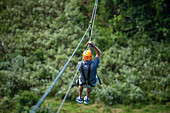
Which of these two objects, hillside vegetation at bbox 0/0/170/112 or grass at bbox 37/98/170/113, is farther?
hillside vegetation at bbox 0/0/170/112

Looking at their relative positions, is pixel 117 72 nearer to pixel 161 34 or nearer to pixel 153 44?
pixel 153 44

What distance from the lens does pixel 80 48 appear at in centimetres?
1102

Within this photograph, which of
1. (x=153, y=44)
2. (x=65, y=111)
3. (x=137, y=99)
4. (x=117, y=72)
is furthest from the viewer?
(x=153, y=44)

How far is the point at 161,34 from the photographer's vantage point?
1203 cm

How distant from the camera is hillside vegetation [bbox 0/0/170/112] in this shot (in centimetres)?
889

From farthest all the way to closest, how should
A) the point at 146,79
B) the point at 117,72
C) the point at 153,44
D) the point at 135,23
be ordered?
the point at 135,23 < the point at 153,44 < the point at 117,72 < the point at 146,79

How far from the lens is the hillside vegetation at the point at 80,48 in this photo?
889 centimetres

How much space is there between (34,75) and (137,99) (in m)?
5.91

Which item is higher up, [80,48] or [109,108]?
[80,48]

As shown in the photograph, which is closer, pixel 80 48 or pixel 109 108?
pixel 109 108

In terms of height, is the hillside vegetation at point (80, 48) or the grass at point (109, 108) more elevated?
the hillside vegetation at point (80, 48)

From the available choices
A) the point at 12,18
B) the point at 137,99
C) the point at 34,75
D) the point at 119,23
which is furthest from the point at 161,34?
the point at 12,18

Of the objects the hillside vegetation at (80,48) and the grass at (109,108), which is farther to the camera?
the hillside vegetation at (80,48)

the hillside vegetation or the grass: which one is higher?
the hillside vegetation
